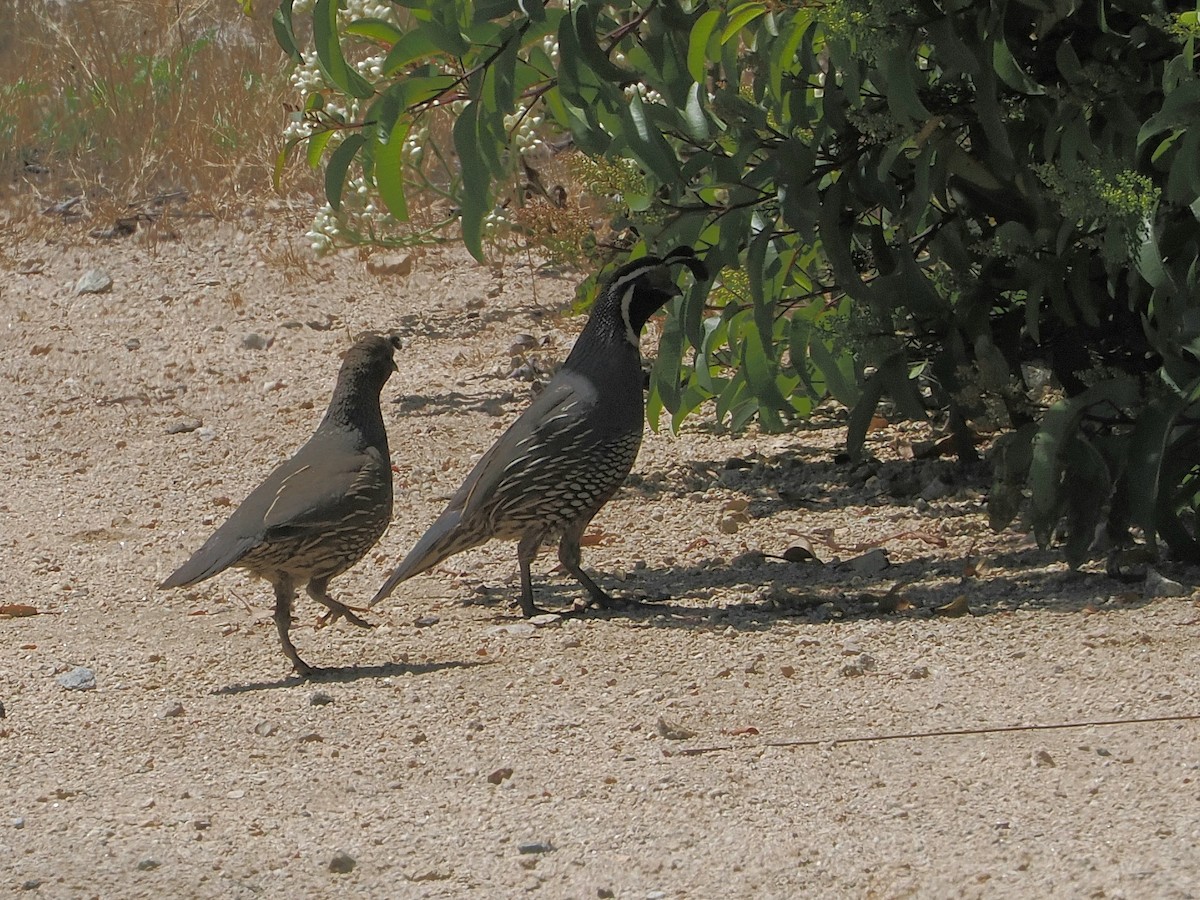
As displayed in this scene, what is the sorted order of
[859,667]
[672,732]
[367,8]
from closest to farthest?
[672,732] → [859,667] → [367,8]

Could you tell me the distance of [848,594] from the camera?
4922mm

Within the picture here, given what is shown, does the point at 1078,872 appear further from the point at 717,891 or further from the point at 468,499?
the point at 468,499

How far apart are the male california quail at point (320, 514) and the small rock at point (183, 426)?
2784 mm

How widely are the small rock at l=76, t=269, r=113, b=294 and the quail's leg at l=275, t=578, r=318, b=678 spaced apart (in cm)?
513

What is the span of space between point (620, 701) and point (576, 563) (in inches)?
46.9

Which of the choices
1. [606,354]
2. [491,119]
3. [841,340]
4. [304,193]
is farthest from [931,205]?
[304,193]

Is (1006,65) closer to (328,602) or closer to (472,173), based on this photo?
(472,173)

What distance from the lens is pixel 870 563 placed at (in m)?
5.20

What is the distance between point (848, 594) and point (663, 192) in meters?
1.34

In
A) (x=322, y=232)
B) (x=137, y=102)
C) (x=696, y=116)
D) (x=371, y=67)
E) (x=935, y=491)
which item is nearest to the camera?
(x=696, y=116)

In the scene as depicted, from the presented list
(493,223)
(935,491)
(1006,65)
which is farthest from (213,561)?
(493,223)

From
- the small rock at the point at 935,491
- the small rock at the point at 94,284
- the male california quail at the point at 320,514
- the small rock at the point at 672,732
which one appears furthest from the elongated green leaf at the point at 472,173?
the small rock at the point at 94,284

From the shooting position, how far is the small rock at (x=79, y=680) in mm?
4441

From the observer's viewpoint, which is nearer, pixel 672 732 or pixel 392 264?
pixel 672 732
